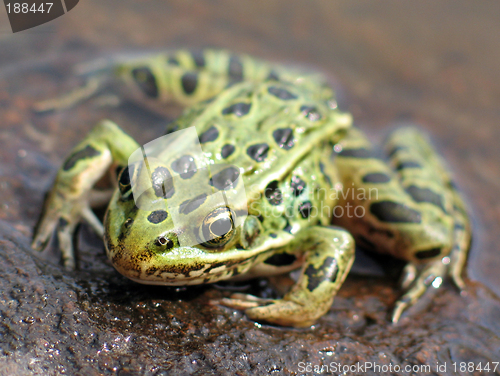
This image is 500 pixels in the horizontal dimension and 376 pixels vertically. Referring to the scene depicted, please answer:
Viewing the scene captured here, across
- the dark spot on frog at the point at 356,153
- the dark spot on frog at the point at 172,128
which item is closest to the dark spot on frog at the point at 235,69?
the dark spot on frog at the point at 172,128

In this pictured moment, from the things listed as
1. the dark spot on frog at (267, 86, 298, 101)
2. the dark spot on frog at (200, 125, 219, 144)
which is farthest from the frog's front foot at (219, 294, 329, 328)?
the dark spot on frog at (267, 86, 298, 101)

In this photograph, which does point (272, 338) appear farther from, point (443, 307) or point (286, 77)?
point (286, 77)

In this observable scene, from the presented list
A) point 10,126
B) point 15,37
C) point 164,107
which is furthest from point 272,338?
point 15,37

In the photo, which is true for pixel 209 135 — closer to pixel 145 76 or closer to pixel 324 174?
pixel 324 174

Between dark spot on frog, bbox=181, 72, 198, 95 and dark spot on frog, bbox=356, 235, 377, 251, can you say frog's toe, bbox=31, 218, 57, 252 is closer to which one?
dark spot on frog, bbox=181, 72, 198, 95

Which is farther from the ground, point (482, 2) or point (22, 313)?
point (482, 2)

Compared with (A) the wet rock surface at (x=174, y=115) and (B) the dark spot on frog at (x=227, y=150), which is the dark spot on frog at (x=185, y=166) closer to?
(B) the dark spot on frog at (x=227, y=150)
